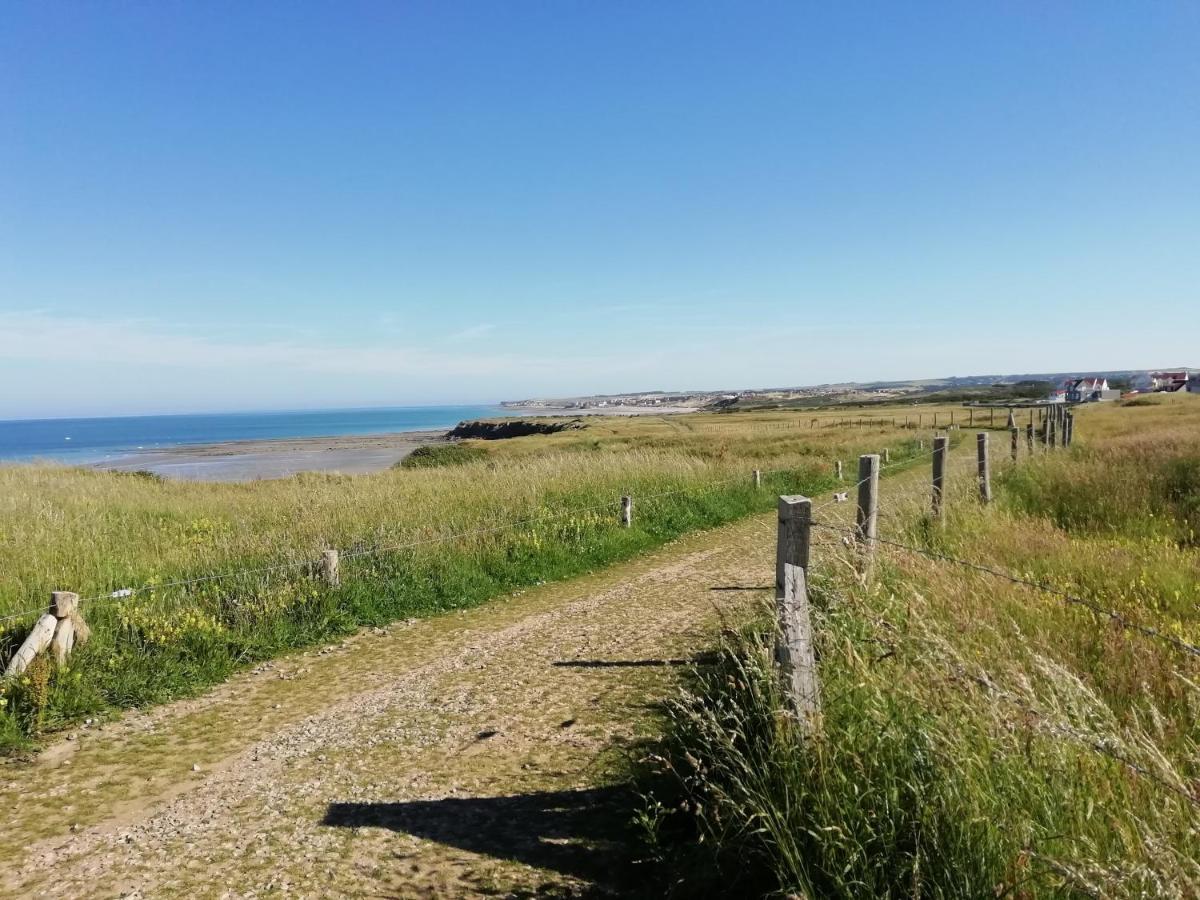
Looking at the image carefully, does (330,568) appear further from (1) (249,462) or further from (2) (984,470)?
(1) (249,462)

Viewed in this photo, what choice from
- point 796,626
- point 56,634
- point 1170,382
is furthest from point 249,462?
point 1170,382

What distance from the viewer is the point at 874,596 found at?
18.0 feet

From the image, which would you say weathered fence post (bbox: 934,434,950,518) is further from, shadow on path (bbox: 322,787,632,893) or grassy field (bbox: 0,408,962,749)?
shadow on path (bbox: 322,787,632,893)

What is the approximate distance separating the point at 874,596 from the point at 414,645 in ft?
16.4

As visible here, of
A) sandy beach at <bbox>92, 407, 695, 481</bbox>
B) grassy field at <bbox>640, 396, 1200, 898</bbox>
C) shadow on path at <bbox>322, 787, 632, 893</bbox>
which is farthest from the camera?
sandy beach at <bbox>92, 407, 695, 481</bbox>

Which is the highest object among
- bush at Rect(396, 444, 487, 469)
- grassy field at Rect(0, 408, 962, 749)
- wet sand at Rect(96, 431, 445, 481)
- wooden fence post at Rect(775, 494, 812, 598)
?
wooden fence post at Rect(775, 494, 812, 598)

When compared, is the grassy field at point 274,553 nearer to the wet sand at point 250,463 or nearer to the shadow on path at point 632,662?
the shadow on path at point 632,662

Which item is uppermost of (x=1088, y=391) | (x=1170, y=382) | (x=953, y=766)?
(x=1170, y=382)

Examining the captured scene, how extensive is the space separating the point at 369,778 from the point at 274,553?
19.6 ft

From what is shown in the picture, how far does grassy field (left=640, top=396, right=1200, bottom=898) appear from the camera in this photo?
2734 millimetres

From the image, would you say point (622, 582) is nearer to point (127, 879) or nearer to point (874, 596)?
point (874, 596)

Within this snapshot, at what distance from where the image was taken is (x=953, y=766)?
3096 mm

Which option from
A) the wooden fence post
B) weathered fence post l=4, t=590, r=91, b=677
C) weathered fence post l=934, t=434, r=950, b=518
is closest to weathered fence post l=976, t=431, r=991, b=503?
weathered fence post l=934, t=434, r=950, b=518

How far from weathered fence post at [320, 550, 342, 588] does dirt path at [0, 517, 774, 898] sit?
1090 millimetres
